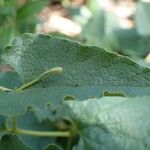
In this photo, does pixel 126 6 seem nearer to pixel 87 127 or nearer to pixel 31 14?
pixel 31 14

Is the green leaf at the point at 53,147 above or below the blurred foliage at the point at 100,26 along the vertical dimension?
below

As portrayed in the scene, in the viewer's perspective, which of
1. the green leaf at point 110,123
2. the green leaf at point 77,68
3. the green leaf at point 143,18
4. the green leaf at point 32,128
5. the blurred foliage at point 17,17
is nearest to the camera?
the green leaf at point 110,123

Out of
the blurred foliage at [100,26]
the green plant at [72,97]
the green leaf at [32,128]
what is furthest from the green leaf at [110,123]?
the blurred foliage at [100,26]

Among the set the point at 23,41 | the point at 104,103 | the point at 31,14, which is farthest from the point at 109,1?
the point at 104,103

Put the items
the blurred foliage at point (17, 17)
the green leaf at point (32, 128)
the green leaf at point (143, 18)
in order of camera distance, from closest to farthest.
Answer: the green leaf at point (32, 128) → the blurred foliage at point (17, 17) → the green leaf at point (143, 18)

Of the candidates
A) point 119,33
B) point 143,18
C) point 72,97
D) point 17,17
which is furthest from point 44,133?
point 119,33

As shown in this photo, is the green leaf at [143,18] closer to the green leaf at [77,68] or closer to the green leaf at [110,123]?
the green leaf at [77,68]

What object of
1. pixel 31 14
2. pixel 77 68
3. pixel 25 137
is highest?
pixel 31 14
